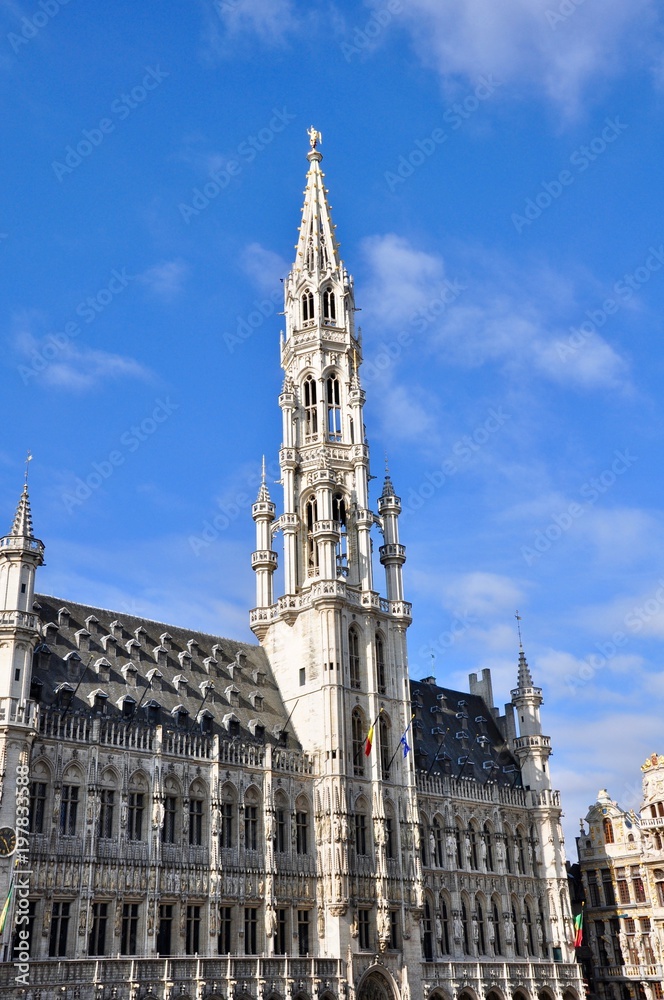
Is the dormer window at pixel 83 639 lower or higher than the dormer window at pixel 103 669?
higher

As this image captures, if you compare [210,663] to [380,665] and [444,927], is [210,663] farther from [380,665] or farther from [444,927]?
[444,927]

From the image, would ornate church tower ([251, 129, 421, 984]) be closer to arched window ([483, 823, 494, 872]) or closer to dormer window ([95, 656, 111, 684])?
arched window ([483, 823, 494, 872])

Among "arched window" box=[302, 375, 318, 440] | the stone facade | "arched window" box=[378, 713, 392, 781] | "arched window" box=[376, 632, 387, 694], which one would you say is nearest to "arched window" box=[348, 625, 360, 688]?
"arched window" box=[376, 632, 387, 694]

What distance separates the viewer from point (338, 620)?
245 feet

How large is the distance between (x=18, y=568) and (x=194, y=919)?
75.7 feet

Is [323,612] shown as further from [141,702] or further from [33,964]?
[33,964]

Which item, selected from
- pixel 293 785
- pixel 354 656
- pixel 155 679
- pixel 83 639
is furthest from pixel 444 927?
pixel 83 639

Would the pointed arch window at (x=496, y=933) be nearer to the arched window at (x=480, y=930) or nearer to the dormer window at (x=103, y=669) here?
the arched window at (x=480, y=930)

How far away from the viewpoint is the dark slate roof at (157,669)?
62.3 meters

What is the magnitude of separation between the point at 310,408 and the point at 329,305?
34.8ft

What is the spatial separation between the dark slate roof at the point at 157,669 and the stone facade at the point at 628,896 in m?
37.7

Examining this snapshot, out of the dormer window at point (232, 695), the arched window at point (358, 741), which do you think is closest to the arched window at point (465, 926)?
the arched window at point (358, 741)

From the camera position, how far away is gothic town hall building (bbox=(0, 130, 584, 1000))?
5647cm

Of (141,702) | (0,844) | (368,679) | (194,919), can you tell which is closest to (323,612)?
(368,679)
